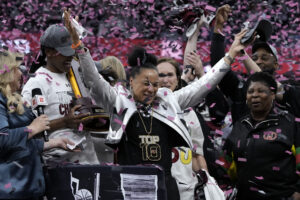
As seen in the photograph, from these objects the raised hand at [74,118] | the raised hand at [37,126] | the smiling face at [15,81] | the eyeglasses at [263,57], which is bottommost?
the raised hand at [74,118]

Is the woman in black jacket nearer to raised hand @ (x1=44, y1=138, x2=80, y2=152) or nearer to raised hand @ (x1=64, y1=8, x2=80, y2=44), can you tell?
raised hand @ (x1=44, y1=138, x2=80, y2=152)

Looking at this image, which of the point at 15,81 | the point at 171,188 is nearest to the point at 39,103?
the point at 15,81

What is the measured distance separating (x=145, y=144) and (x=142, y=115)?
24 cm

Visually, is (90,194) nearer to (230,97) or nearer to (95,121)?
(95,121)

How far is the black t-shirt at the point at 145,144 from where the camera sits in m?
3.78

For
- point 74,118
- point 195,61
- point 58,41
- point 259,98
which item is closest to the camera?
point 74,118

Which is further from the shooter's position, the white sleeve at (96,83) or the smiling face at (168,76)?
the smiling face at (168,76)

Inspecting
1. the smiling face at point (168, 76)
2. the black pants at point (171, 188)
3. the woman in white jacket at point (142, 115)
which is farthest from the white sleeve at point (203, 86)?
the smiling face at point (168, 76)

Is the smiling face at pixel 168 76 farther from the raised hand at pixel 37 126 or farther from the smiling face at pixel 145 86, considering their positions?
the raised hand at pixel 37 126

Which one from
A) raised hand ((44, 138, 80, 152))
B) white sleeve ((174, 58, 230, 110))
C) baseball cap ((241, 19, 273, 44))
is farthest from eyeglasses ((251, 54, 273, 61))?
raised hand ((44, 138, 80, 152))

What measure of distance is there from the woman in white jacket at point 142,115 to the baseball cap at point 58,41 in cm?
42

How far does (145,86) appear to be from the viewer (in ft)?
12.8

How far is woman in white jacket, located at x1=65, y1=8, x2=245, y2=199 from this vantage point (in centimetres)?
379

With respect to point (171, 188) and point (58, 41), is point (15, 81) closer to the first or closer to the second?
point (58, 41)
